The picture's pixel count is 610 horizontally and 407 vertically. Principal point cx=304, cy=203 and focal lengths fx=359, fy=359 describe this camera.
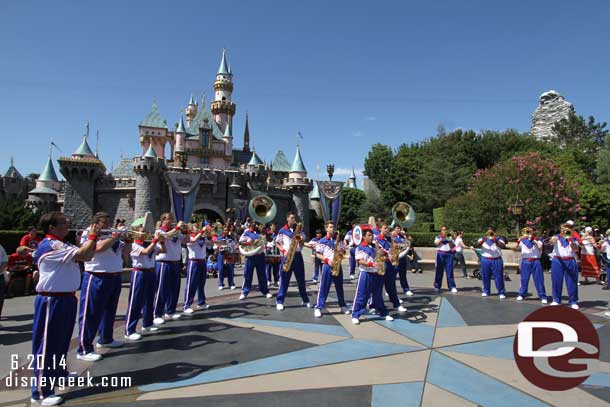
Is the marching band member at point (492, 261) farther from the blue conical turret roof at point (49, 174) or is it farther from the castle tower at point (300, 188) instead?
the blue conical turret roof at point (49, 174)

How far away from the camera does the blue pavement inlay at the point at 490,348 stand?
548 cm

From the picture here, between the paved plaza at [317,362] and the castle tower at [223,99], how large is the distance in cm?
5605

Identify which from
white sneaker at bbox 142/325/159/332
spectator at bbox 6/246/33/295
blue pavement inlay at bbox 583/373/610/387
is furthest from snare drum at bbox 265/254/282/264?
blue pavement inlay at bbox 583/373/610/387

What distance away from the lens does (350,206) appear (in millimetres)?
58219

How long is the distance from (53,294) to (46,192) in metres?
46.6

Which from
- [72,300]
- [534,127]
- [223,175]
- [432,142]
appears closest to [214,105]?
[223,175]

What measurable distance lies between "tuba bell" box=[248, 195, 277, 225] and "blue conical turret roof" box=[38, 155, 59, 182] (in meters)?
45.2

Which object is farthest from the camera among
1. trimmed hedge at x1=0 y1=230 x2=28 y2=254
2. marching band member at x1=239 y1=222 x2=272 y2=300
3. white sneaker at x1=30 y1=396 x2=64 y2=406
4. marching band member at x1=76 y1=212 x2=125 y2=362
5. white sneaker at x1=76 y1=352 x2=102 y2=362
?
trimmed hedge at x1=0 y1=230 x2=28 y2=254

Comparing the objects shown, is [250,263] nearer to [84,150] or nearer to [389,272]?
[389,272]

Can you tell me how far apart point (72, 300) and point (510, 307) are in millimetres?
9169

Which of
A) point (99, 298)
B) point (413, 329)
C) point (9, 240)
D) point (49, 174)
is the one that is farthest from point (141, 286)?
point (49, 174)

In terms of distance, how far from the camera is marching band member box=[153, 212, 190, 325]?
288 inches

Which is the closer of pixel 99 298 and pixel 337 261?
pixel 99 298

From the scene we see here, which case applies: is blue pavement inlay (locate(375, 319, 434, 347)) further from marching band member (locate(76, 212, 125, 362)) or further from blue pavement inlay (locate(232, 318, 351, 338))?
marching band member (locate(76, 212, 125, 362))
